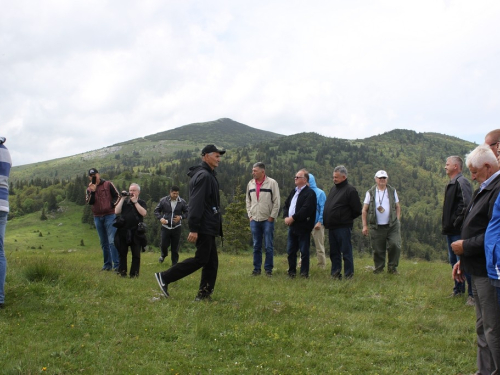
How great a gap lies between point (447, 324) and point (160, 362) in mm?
4540

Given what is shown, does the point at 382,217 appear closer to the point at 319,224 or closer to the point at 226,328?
the point at 319,224

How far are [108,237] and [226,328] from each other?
6.13 m

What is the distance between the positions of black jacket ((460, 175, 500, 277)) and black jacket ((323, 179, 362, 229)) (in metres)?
5.40

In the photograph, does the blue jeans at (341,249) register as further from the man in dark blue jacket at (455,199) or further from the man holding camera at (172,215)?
the man holding camera at (172,215)

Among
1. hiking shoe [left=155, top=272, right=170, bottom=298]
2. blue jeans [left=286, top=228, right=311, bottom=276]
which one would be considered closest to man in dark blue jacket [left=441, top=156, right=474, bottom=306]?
blue jeans [left=286, top=228, right=311, bottom=276]

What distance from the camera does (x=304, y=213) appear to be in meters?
9.38

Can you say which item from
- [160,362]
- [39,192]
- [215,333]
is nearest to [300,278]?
[215,333]

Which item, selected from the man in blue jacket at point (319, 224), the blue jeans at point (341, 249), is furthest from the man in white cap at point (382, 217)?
the man in blue jacket at point (319, 224)

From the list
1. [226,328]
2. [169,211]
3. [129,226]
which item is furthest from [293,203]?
[226,328]

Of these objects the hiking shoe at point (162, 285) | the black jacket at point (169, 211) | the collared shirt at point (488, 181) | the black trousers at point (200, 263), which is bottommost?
the hiking shoe at point (162, 285)

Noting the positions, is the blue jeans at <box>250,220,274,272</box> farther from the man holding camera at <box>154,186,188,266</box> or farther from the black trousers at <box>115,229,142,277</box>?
the man holding camera at <box>154,186,188,266</box>

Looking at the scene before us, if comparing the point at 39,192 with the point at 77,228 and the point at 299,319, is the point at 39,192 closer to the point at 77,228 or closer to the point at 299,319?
the point at 77,228

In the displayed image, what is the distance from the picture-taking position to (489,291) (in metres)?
3.83

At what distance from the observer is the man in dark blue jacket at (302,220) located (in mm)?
9430
